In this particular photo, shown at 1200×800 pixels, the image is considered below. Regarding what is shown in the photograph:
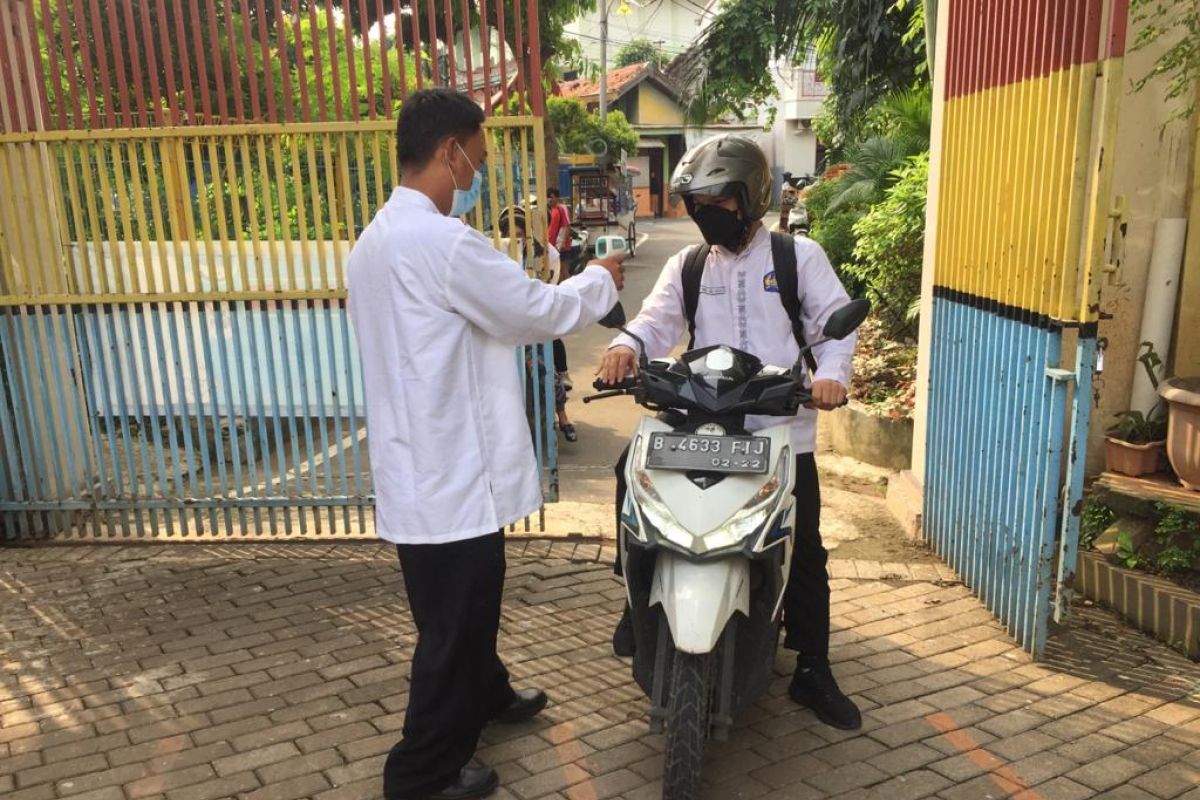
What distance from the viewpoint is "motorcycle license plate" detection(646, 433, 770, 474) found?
278 centimetres

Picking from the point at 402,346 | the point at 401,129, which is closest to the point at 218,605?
the point at 402,346

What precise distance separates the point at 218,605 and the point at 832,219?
801 cm

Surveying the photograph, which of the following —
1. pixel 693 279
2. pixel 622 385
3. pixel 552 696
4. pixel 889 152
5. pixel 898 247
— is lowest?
pixel 552 696

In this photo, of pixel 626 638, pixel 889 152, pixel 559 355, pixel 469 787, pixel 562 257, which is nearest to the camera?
pixel 469 787

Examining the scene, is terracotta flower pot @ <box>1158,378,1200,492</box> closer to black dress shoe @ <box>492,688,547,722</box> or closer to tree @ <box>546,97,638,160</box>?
black dress shoe @ <box>492,688,547,722</box>

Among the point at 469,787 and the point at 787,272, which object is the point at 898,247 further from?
the point at 469,787

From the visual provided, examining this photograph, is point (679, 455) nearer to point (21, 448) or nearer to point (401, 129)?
point (401, 129)

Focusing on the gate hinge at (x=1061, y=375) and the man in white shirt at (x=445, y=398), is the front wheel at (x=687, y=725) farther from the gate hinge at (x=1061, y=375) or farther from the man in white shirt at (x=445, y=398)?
the gate hinge at (x=1061, y=375)

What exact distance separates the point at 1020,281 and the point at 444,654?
2.47 metres

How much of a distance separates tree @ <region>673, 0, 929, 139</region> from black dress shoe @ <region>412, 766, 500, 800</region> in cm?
799

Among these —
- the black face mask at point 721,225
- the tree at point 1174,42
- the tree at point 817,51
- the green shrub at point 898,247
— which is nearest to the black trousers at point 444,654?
the black face mask at point 721,225

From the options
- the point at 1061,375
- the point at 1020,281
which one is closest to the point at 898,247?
the point at 1020,281

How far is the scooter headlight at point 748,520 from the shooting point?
2.70 m

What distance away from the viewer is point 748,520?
2.73m
